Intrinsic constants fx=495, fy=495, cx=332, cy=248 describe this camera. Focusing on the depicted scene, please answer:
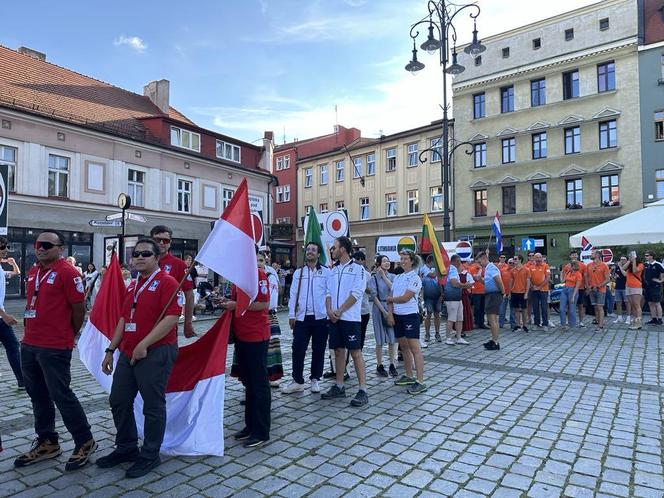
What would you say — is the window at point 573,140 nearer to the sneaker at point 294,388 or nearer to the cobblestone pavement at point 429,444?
the cobblestone pavement at point 429,444

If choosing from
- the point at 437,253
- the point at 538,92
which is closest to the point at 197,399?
the point at 437,253

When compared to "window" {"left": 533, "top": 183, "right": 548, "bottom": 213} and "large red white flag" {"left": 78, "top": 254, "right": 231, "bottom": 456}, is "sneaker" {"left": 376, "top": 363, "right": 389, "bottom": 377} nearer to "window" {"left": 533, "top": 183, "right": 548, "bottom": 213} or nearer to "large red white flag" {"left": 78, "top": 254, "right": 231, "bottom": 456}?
"large red white flag" {"left": 78, "top": 254, "right": 231, "bottom": 456}

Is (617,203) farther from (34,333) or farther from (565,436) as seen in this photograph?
(34,333)

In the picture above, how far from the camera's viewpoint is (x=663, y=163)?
27.8 m

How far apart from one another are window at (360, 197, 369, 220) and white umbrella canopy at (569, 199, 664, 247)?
1073 inches

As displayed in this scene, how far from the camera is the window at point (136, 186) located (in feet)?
84.2

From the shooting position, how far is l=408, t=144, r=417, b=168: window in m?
37.3

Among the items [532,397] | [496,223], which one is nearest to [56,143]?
[496,223]

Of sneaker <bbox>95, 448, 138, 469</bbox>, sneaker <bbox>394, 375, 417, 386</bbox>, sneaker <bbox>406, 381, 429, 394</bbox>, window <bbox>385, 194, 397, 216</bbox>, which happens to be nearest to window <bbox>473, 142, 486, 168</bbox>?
window <bbox>385, 194, 397, 216</bbox>

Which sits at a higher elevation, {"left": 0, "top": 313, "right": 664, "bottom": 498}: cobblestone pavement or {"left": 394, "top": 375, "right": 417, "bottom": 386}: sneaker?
{"left": 394, "top": 375, "right": 417, "bottom": 386}: sneaker

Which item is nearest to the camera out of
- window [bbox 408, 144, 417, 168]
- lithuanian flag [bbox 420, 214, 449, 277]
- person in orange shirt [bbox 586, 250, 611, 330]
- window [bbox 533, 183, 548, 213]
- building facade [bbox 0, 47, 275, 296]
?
lithuanian flag [bbox 420, 214, 449, 277]

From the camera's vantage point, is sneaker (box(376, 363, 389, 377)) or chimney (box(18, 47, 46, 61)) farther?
chimney (box(18, 47, 46, 61))

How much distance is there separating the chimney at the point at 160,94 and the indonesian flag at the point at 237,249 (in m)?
30.5

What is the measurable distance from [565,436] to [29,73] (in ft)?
90.8
